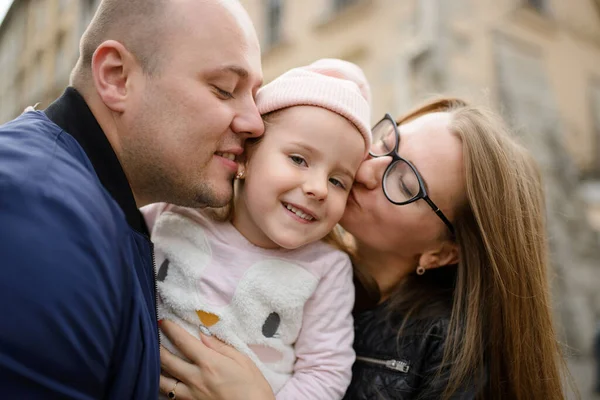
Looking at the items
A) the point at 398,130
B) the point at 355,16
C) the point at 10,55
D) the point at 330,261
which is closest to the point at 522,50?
the point at 355,16

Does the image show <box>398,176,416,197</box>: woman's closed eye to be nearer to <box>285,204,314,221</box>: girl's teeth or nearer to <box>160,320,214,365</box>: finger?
<box>285,204,314,221</box>: girl's teeth

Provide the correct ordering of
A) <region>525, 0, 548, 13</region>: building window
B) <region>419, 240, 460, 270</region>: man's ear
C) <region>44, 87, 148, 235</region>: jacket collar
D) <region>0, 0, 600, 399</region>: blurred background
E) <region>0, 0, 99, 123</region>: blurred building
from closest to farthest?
<region>44, 87, 148, 235</region>: jacket collar < <region>419, 240, 460, 270</region>: man's ear < <region>0, 0, 600, 399</region>: blurred background < <region>525, 0, 548, 13</region>: building window < <region>0, 0, 99, 123</region>: blurred building

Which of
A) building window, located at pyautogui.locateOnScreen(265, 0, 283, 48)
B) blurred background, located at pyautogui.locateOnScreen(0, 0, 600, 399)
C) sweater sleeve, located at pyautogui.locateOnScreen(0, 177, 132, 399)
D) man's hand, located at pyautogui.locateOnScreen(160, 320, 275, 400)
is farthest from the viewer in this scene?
building window, located at pyautogui.locateOnScreen(265, 0, 283, 48)

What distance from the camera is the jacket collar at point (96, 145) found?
148 cm

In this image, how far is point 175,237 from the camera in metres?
1.87

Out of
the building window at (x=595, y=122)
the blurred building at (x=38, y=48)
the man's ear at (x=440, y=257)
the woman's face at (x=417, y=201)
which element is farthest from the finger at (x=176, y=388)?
the blurred building at (x=38, y=48)

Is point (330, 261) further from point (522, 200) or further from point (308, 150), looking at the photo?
point (522, 200)

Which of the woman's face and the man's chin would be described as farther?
the woman's face

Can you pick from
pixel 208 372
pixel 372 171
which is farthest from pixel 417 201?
pixel 208 372

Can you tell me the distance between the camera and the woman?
6.45 feet

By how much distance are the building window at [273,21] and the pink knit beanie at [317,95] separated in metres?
8.43

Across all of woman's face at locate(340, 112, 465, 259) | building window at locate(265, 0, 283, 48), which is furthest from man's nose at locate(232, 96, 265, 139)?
building window at locate(265, 0, 283, 48)

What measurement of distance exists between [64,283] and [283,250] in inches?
37.8

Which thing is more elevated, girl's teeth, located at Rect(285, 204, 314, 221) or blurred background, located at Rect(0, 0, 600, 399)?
blurred background, located at Rect(0, 0, 600, 399)
